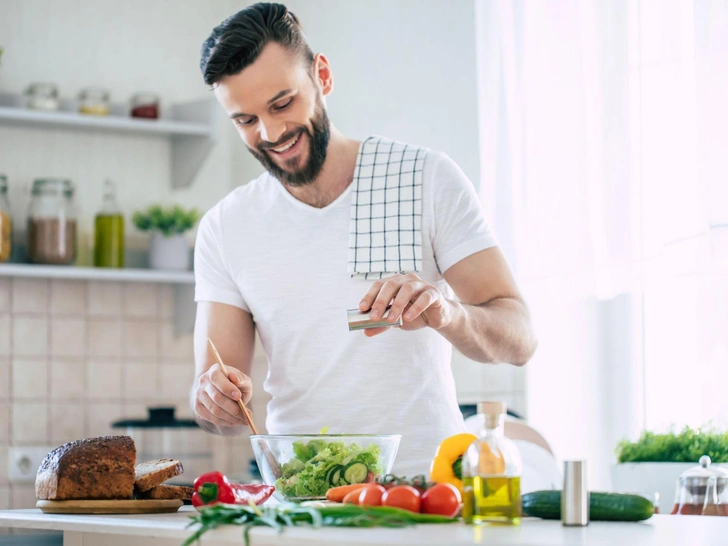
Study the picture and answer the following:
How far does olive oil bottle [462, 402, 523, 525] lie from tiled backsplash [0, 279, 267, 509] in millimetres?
2425

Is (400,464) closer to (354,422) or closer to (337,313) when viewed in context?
(354,422)

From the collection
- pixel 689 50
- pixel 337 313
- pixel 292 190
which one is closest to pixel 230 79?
pixel 292 190

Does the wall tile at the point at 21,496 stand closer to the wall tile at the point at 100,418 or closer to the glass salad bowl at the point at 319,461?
the wall tile at the point at 100,418

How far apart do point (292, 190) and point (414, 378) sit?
0.44 meters

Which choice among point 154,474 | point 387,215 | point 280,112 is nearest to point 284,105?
point 280,112

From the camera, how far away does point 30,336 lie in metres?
3.28

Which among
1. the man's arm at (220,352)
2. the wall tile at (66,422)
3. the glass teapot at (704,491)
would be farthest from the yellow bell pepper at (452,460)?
the wall tile at (66,422)

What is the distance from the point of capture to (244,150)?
12.1ft

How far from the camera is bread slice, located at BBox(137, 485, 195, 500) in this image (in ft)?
4.53

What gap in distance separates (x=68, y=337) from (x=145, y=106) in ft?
2.64

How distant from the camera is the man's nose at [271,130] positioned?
1.79 m

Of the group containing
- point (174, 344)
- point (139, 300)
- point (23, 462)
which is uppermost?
point (139, 300)

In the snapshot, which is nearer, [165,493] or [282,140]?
[165,493]

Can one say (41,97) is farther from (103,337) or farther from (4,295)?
(103,337)
